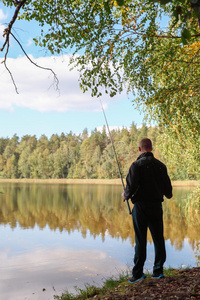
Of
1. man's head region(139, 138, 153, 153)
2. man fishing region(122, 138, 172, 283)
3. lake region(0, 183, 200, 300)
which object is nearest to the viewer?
man fishing region(122, 138, 172, 283)

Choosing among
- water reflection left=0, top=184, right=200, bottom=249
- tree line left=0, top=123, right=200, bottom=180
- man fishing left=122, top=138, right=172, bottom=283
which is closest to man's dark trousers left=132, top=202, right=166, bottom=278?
man fishing left=122, top=138, right=172, bottom=283

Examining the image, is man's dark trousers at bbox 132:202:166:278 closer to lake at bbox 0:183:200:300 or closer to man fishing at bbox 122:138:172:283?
man fishing at bbox 122:138:172:283

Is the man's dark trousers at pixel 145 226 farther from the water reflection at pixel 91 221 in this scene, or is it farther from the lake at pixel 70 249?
the water reflection at pixel 91 221

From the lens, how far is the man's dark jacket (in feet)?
13.3

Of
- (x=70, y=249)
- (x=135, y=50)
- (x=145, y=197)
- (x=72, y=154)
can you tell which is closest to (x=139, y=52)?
(x=135, y=50)

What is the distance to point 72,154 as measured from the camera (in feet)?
279

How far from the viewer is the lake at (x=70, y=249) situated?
25.3 ft

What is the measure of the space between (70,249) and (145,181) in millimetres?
8220

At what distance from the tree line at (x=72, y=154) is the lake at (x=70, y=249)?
4637 centimetres

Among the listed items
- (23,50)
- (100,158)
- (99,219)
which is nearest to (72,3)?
(23,50)

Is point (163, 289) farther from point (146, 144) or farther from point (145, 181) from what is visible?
point (146, 144)

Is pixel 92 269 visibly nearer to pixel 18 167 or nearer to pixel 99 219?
pixel 99 219

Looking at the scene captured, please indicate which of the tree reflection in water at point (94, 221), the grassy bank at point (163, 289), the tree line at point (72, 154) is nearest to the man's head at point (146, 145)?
the grassy bank at point (163, 289)

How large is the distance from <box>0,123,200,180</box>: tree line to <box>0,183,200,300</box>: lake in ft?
152
